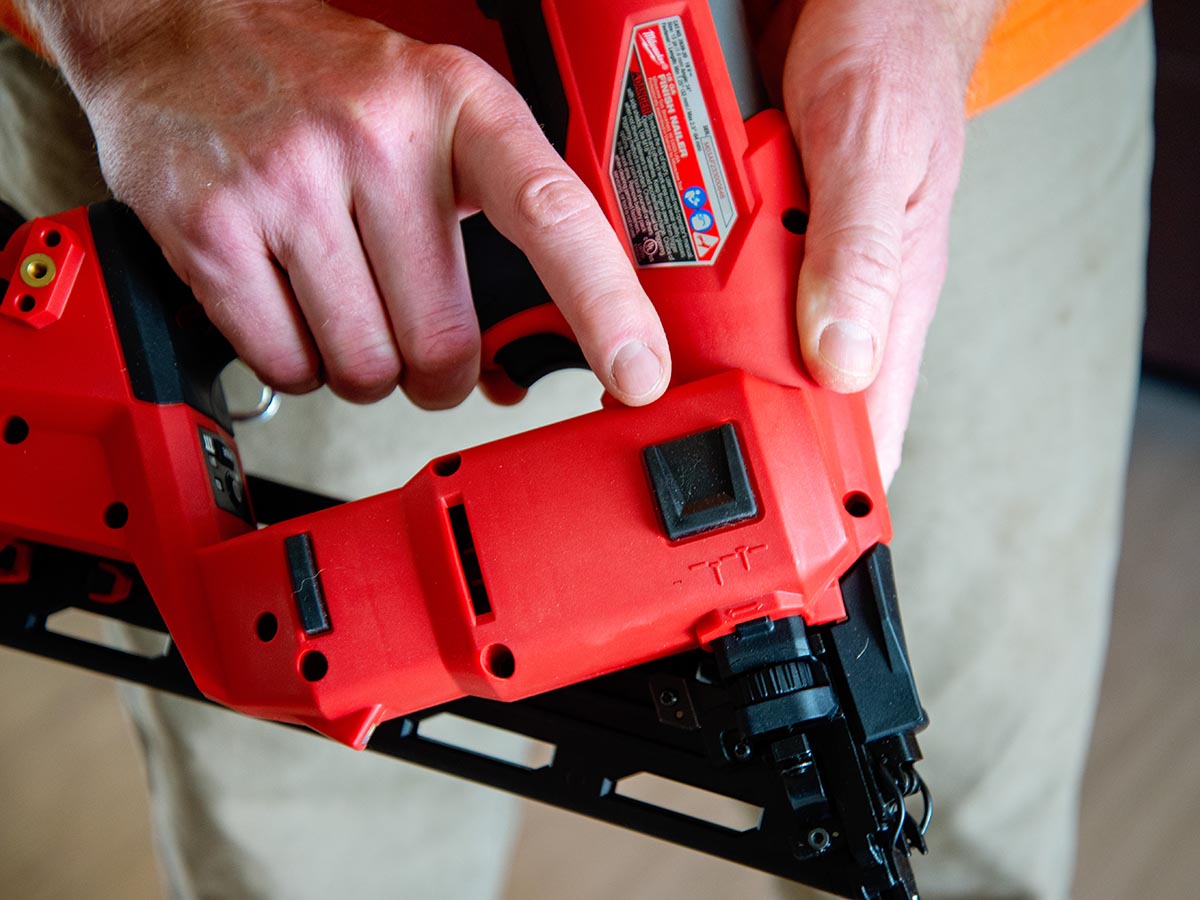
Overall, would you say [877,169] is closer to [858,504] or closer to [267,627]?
[858,504]

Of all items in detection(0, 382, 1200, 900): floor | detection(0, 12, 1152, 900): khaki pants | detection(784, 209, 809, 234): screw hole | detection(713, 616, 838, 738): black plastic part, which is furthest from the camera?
detection(0, 382, 1200, 900): floor

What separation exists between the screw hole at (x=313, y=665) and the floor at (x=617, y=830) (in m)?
1.34

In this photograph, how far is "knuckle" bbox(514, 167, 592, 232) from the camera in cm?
82

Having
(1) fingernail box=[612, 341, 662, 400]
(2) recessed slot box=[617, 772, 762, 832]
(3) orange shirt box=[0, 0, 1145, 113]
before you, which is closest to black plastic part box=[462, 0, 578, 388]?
(1) fingernail box=[612, 341, 662, 400]

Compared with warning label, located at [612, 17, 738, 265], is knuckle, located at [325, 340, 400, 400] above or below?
below

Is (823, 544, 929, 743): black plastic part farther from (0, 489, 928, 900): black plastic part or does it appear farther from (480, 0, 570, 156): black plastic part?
(480, 0, 570, 156): black plastic part

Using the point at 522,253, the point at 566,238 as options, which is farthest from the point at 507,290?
the point at 566,238

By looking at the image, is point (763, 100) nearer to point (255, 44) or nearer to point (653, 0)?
point (653, 0)

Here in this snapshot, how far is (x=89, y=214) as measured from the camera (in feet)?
2.97

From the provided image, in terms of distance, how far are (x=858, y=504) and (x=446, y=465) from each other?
31cm

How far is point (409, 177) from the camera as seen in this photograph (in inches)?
34.7

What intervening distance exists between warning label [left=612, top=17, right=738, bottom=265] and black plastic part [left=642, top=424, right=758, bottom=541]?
0.16 metres

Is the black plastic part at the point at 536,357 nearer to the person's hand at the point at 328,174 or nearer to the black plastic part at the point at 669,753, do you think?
the person's hand at the point at 328,174

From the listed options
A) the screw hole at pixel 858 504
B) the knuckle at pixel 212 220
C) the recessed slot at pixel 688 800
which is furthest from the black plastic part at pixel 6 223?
the recessed slot at pixel 688 800
